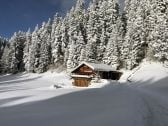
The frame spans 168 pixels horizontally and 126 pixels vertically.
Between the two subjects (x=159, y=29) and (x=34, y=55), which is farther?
(x=34, y=55)

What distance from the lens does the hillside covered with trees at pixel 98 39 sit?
61.3 meters

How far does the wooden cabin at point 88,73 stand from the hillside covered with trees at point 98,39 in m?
7.78

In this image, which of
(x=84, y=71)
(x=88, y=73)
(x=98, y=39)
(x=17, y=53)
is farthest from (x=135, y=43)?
(x=17, y=53)

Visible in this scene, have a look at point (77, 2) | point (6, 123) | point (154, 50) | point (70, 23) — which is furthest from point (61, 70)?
point (6, 123)

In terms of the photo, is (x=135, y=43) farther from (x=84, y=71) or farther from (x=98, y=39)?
(x=98, y=39)

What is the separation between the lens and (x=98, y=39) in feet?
259

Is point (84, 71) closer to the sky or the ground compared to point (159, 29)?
closer to the ground

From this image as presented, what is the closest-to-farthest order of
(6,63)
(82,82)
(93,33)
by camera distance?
(82,82), (93,33), (6,63)

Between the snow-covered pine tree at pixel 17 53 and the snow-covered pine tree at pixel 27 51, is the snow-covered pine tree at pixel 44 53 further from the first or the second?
the snow-covered pine tree at pixel 17 53

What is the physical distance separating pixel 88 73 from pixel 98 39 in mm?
24481

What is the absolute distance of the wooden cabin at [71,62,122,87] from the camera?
54.4 m

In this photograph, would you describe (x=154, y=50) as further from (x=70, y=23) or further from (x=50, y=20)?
(x=50, y=20)

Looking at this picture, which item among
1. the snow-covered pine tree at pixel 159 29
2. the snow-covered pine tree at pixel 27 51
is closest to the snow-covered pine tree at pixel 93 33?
the snow-covered pine tree at pixel 159 29

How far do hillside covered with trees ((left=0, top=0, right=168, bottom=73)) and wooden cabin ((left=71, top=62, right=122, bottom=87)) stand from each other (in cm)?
778
